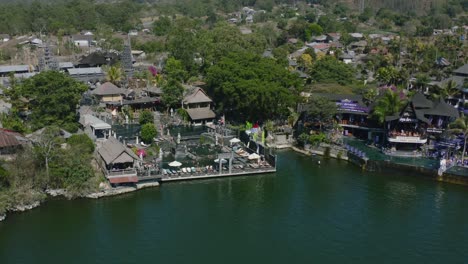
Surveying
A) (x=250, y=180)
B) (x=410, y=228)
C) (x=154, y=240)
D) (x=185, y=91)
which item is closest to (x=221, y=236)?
(x=154, y=240)

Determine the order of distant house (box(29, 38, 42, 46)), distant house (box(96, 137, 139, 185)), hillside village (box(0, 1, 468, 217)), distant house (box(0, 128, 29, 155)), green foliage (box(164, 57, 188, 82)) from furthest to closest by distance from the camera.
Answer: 1. distant house (box(29, 38, 42, 46))
2. green foliage (box(164, 57, 188, 82))
3. distant house (box(0, 128, 29, 155))
4. hillside village (box(0, 1, 468, 217))
5. distant house (box(96, 137, 139, 185))

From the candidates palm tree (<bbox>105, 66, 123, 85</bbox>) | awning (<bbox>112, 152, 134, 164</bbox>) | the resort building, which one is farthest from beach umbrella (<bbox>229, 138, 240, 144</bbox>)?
palm tree (<bbox>105, 66, 123, 85</bbox>)

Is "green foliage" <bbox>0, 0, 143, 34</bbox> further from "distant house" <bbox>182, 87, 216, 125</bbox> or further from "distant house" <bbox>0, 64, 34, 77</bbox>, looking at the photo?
"distant house" <bbox>182, 87, 216, 125</bbox>

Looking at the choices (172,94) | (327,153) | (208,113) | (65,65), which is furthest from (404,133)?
(65,65)

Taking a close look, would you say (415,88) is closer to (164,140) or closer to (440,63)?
(440,63)

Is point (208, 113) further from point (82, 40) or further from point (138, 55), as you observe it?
point (82, 40)

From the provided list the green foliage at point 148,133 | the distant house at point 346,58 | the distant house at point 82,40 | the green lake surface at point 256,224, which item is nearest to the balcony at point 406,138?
the green lake surface at point 256,224
